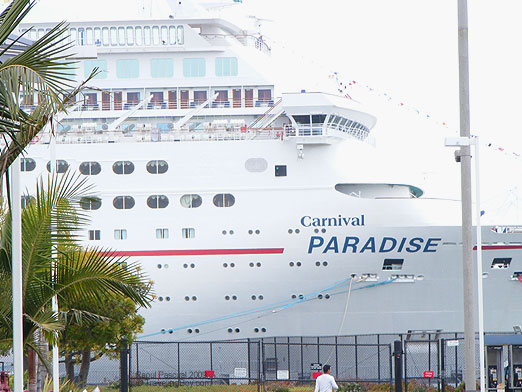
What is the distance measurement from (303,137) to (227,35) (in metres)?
5.01

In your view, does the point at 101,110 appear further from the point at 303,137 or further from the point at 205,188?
the point at 303,137

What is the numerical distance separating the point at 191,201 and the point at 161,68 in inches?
185

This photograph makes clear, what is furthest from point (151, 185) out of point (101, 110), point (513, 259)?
point (513, 259)

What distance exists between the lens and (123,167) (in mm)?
24484

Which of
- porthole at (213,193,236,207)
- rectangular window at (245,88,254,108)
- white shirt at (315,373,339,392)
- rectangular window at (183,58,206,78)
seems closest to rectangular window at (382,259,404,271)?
porthole at (213,193,236,207)

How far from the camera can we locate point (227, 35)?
27109mm

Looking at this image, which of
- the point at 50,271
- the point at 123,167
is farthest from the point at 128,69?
the point at 50,271

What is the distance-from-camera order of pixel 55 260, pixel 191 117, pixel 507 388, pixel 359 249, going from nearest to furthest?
pixel 55 260 < pixel 507 388 < pixel 359 249 < pixel 191 117

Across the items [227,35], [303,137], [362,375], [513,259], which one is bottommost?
[362,375]

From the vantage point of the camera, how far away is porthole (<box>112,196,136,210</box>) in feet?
79.6

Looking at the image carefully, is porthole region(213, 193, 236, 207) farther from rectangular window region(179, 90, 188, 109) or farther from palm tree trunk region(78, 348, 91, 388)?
palm tree trunk region(78, 348, 91, 388)

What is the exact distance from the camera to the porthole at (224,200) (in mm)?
23938

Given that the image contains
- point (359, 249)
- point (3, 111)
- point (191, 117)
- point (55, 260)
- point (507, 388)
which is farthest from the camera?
point (191, 117)

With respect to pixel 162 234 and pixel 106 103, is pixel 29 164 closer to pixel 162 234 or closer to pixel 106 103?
Answer: pixel 106 103
